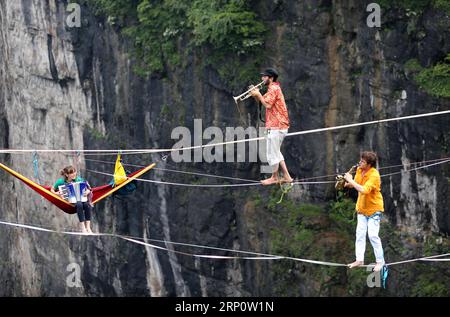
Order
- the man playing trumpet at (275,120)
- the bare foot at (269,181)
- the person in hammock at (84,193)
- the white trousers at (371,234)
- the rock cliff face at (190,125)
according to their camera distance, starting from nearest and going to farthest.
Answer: the white trousers at (371,234) < the man playing trumpet at (275,120) < the bare foot at (269,181) < the person in hammock at (84,193) < the rock cliff face at (190,125)

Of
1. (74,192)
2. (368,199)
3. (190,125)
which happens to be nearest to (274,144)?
(368,199)

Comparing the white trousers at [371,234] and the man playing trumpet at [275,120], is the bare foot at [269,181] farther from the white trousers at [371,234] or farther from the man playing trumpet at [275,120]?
the white trousers at [371,234]

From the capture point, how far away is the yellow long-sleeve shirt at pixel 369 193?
15.9 metres

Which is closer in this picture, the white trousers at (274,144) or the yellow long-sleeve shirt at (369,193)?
the yellow long-sleeve shirt at (369,193)

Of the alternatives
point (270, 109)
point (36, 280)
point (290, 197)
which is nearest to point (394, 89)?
point (290, 197)

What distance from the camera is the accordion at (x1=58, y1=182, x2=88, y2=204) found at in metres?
18.9

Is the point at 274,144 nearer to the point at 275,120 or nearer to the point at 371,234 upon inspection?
the point at 275,120

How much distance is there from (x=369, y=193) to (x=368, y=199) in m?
0.09

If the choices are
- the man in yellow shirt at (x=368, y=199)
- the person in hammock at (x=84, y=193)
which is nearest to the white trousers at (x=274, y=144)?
the man in yellow shirt at (x=368, y=199)

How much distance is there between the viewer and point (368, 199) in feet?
53.2

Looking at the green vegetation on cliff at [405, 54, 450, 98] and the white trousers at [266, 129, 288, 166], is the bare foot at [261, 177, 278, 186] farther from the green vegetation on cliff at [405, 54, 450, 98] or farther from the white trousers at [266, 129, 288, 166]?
the green vegetation on cliff at [405, 54, 450, 98]

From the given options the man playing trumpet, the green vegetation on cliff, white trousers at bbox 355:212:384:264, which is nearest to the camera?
white trousers at bbox 355:212:384:264

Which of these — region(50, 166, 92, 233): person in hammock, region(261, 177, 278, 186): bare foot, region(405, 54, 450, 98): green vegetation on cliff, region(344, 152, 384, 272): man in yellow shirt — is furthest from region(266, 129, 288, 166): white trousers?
region(405, 54, 450, 98): green vegetation on cliff

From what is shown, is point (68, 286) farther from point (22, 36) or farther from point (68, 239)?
point (22, 36)
